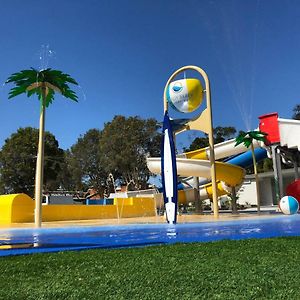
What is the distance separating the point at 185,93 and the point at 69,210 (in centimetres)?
902

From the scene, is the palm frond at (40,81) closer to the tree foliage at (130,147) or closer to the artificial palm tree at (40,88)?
the artificial palm tree at (40,88)

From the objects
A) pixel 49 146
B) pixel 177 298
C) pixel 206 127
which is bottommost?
pixel 177 298

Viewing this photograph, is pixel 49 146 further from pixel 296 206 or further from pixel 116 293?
pixel 116 293

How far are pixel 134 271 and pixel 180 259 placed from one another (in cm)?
97

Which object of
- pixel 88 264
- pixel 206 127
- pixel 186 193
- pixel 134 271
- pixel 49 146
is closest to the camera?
pixel 134 271

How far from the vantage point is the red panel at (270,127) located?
21781mm

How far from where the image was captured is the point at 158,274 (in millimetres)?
4527

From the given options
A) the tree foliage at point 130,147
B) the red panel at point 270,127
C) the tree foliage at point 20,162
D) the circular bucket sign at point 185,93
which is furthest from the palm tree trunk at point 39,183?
the tree foliage at point 20,162

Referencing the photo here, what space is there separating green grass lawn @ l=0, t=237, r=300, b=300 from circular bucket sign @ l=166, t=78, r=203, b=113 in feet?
40.5

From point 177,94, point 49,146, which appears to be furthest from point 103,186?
point 177,94

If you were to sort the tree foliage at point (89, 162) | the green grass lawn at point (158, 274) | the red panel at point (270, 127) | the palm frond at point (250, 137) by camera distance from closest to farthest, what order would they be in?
1. the green grass lawn at point (158, 274)
2. the palm frond at point (250, 137)
3. the red panel at point (270, 127)
4. the tree foliage at point (89, 162)

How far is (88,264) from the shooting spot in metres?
5.21

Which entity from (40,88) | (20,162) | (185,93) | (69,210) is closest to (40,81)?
(40,88)

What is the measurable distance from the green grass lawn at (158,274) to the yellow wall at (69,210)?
1294cm
